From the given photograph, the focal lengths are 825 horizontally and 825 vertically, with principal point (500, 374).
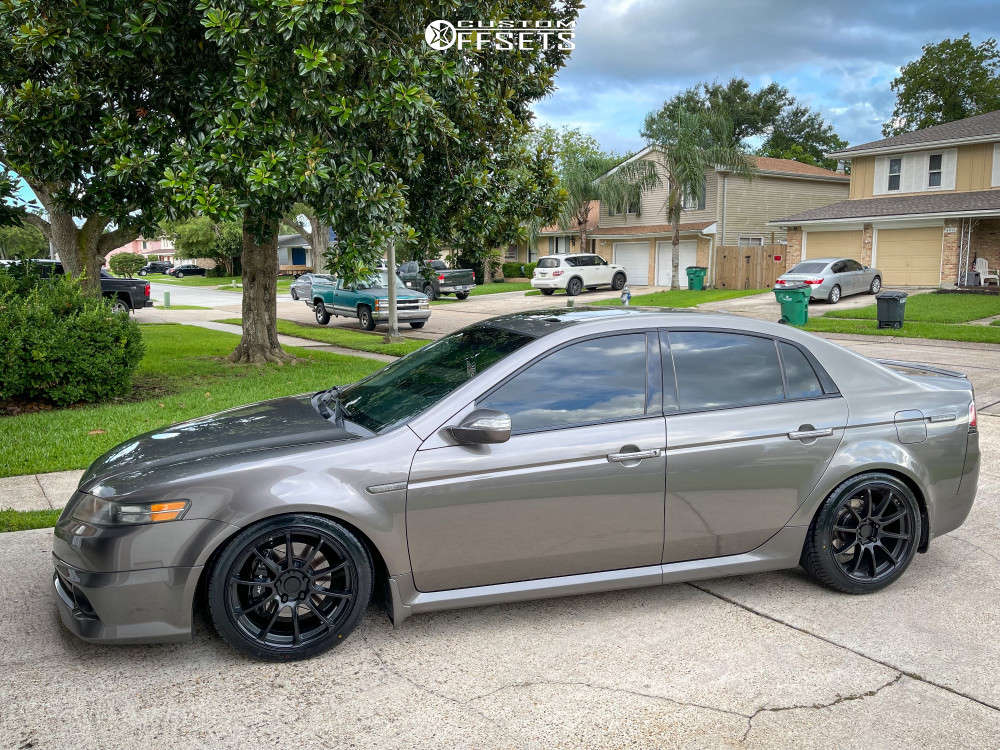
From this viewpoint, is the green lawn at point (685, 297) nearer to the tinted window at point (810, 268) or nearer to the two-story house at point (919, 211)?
the tinted window at point (810, 268)

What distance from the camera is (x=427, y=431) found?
3.79 meters

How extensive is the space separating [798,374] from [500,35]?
9665mm

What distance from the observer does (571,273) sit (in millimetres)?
33750

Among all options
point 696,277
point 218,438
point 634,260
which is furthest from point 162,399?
point 634,260

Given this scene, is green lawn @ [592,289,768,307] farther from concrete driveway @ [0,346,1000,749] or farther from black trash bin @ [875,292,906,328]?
concrete driveway @ [0,346,1000,749]

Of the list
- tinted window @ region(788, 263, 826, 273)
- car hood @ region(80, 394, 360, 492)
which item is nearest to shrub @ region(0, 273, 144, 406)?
car hood @ region(80, 394, 360, 492)

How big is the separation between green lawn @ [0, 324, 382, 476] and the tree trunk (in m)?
0.44

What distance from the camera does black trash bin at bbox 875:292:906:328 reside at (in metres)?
18.9

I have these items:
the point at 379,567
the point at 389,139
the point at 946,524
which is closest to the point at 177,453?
the point at 379,567

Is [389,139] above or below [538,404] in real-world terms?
above

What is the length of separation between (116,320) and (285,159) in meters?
2.86

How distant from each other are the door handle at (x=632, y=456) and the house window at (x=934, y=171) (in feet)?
105

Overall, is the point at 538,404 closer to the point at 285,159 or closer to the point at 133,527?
the point at 133,527

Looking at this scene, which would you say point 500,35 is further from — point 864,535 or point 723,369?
point 864,535
